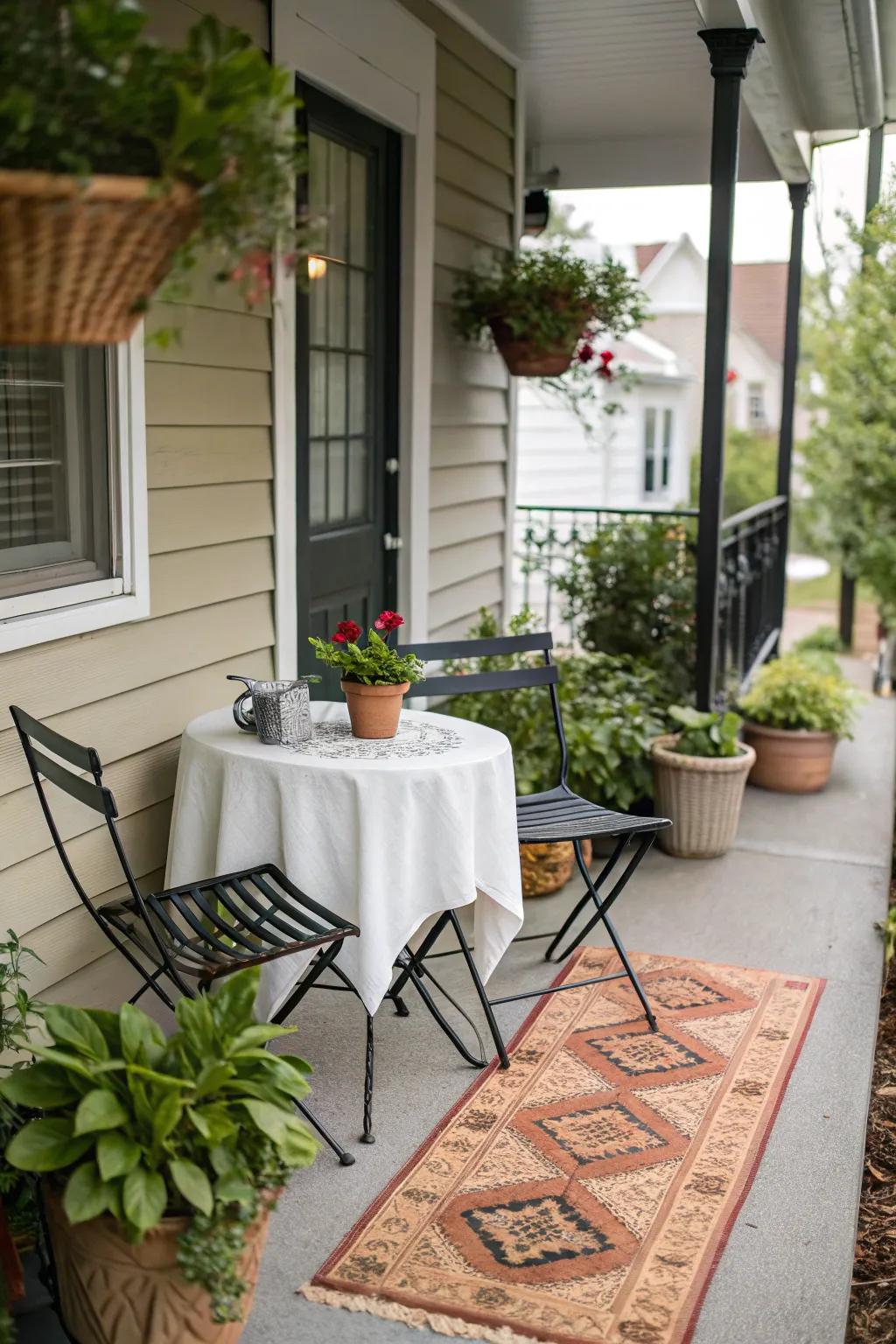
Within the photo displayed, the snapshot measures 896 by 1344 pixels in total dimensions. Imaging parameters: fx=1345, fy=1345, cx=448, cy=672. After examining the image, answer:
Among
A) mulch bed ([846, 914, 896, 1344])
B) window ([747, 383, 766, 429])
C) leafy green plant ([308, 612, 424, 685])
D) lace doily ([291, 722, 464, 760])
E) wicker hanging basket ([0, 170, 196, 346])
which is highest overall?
window ([747, 383, 766, 429])

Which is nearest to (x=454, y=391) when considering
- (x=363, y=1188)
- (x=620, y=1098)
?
(x=620, y=1098)

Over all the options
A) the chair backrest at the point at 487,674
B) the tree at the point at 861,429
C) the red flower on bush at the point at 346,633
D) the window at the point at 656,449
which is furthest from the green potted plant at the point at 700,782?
the window at the point at 656,449

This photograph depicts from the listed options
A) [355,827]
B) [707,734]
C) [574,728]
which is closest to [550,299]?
[574,728]

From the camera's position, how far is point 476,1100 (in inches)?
123

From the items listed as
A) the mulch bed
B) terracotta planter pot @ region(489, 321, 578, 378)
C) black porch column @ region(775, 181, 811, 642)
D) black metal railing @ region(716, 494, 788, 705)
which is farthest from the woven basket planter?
black porch column @ region(775, 181, 811, 642)

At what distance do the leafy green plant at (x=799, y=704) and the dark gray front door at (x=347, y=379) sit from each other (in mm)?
2013

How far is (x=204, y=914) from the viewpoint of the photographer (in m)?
2.90

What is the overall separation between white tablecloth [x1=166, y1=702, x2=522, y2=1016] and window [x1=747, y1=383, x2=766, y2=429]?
2212 cm

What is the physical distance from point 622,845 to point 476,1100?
33.5 inches

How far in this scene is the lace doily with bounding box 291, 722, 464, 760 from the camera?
3.08 meters

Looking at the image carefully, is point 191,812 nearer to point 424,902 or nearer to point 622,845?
point 424,902

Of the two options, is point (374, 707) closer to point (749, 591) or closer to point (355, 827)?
point (355, 827)

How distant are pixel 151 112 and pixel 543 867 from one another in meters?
3.33

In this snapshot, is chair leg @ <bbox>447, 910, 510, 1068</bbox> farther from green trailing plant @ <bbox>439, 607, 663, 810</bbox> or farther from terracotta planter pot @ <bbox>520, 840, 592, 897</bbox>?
green trailing plant @ <bbox>439, 607, 663, 810</bbox>
